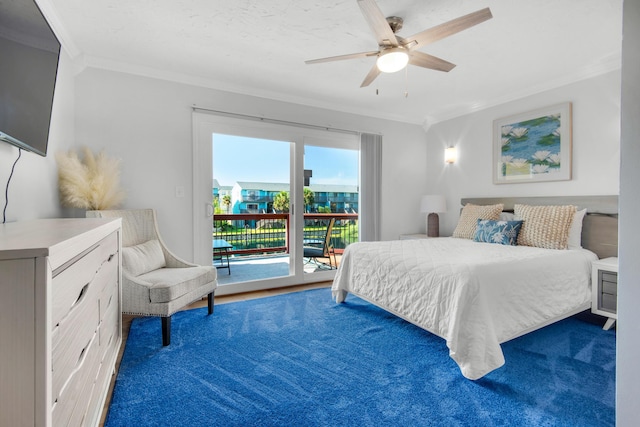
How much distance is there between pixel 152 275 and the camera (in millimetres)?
2492

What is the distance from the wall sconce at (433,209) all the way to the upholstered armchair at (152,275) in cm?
303

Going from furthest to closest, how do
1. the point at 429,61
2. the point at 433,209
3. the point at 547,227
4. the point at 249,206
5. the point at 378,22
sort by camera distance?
the point at 433,209, the point at 249,206, the point at 547,227, the point at 429,61, the point at 378,22

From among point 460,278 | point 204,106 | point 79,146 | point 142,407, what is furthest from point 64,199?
point 460,278

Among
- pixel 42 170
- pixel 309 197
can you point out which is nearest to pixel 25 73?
pixel 42 170

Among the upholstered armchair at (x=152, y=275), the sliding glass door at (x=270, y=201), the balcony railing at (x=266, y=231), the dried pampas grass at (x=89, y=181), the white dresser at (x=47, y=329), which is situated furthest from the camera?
the balcony railing at (x=266, y=231)

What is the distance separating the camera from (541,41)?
2.53 m

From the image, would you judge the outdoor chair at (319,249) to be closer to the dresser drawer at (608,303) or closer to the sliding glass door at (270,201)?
the sliding glass door at (270,201)

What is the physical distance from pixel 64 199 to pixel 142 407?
5.94 ft

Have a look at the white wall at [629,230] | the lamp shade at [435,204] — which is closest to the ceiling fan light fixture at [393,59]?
the white wall at [629,230]

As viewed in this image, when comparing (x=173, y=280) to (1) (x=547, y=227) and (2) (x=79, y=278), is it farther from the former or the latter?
(1) (x=547, y=227)

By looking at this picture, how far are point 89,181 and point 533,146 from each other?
4.52 metres

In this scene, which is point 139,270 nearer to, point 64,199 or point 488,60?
point 64,199

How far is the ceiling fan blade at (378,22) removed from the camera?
164cm

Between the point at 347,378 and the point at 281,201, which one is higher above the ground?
the point at 281,201
